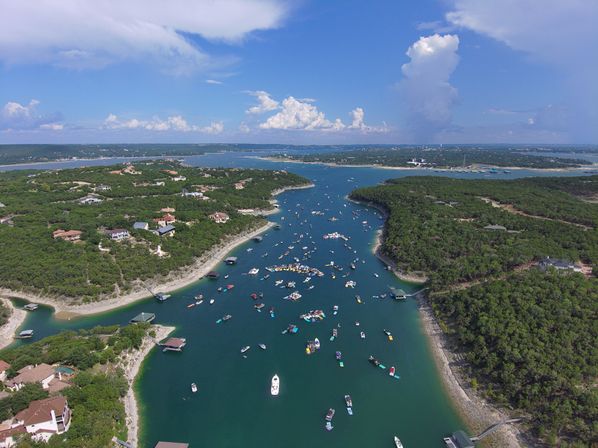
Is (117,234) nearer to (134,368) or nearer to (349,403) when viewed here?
(134,368)

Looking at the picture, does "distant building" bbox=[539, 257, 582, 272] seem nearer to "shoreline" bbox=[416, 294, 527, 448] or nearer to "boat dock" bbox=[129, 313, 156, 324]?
"shoreline" bbox=[416, 294, 527, 448]

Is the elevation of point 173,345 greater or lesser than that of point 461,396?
greater

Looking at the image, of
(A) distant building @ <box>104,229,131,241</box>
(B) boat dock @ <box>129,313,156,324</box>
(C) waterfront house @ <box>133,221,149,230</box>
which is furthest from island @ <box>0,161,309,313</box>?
(B) boat dock @ <box>129,313,156,324</box>

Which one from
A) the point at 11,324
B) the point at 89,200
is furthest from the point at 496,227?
the point at 89,200

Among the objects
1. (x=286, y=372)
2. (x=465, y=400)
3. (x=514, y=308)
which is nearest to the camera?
(x=465, y=400)

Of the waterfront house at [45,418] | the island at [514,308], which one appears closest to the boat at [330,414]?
the island at [514,308]
